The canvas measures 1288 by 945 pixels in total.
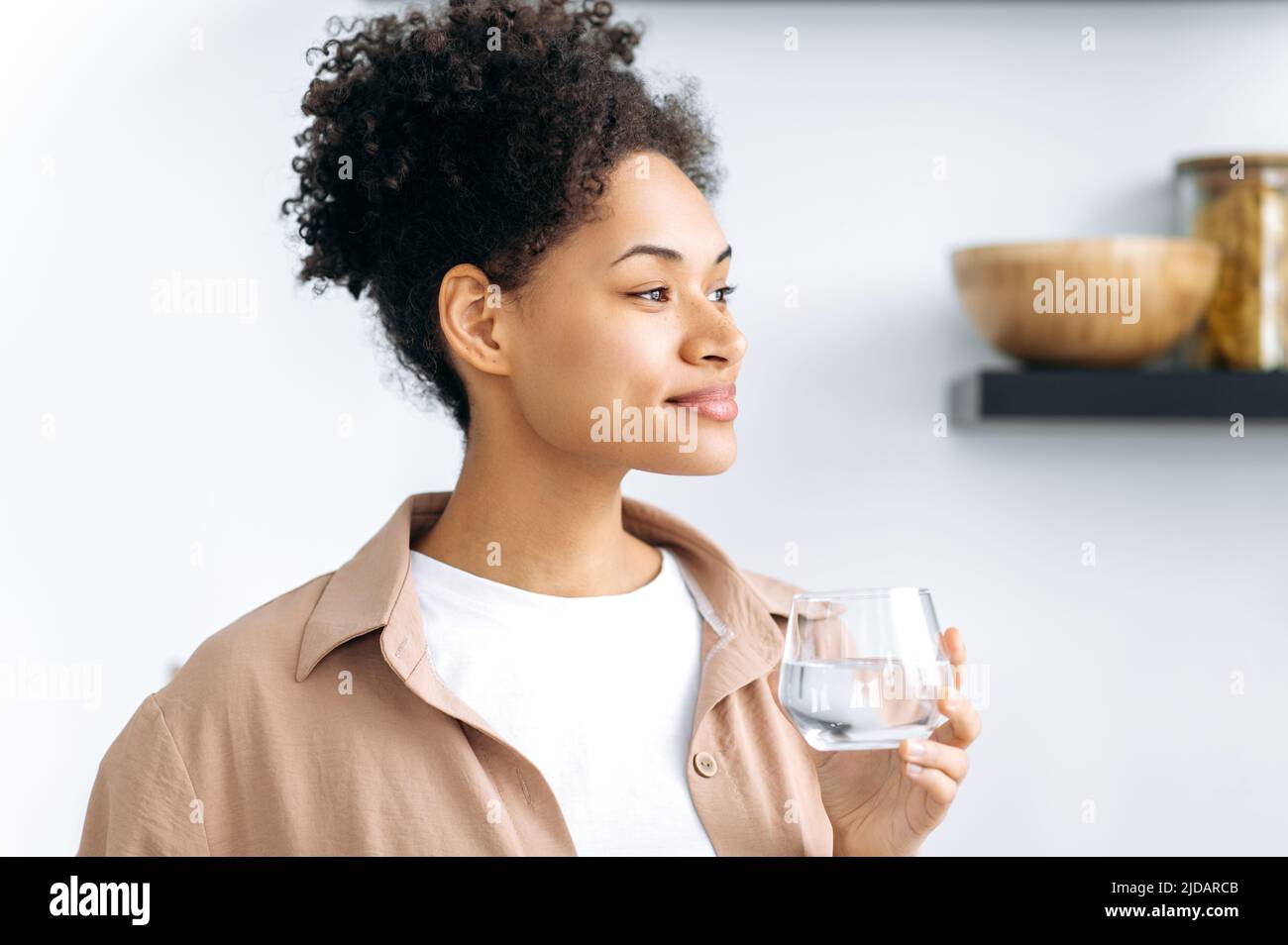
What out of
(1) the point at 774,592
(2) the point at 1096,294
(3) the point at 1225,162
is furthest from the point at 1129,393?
(1) the point at 774,592

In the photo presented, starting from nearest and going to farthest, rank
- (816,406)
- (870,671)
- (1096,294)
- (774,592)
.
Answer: (870,671), (774,592), (1096,294), (816,406)

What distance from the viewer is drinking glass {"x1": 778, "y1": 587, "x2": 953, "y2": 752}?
0.79 metres

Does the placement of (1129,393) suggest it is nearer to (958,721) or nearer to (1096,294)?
(1096,294)

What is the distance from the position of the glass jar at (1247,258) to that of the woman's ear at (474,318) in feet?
2.90

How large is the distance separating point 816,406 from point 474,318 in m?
0.64

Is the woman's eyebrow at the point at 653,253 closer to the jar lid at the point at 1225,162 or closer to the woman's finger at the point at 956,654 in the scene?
the woman's finger at the point at 956,654

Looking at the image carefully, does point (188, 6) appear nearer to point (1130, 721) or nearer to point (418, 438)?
point (418, 438)

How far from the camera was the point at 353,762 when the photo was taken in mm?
938

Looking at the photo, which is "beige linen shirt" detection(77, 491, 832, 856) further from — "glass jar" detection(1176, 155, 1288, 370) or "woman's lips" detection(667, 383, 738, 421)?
"glass jar" detection(1176, 155, 1288, 370)
